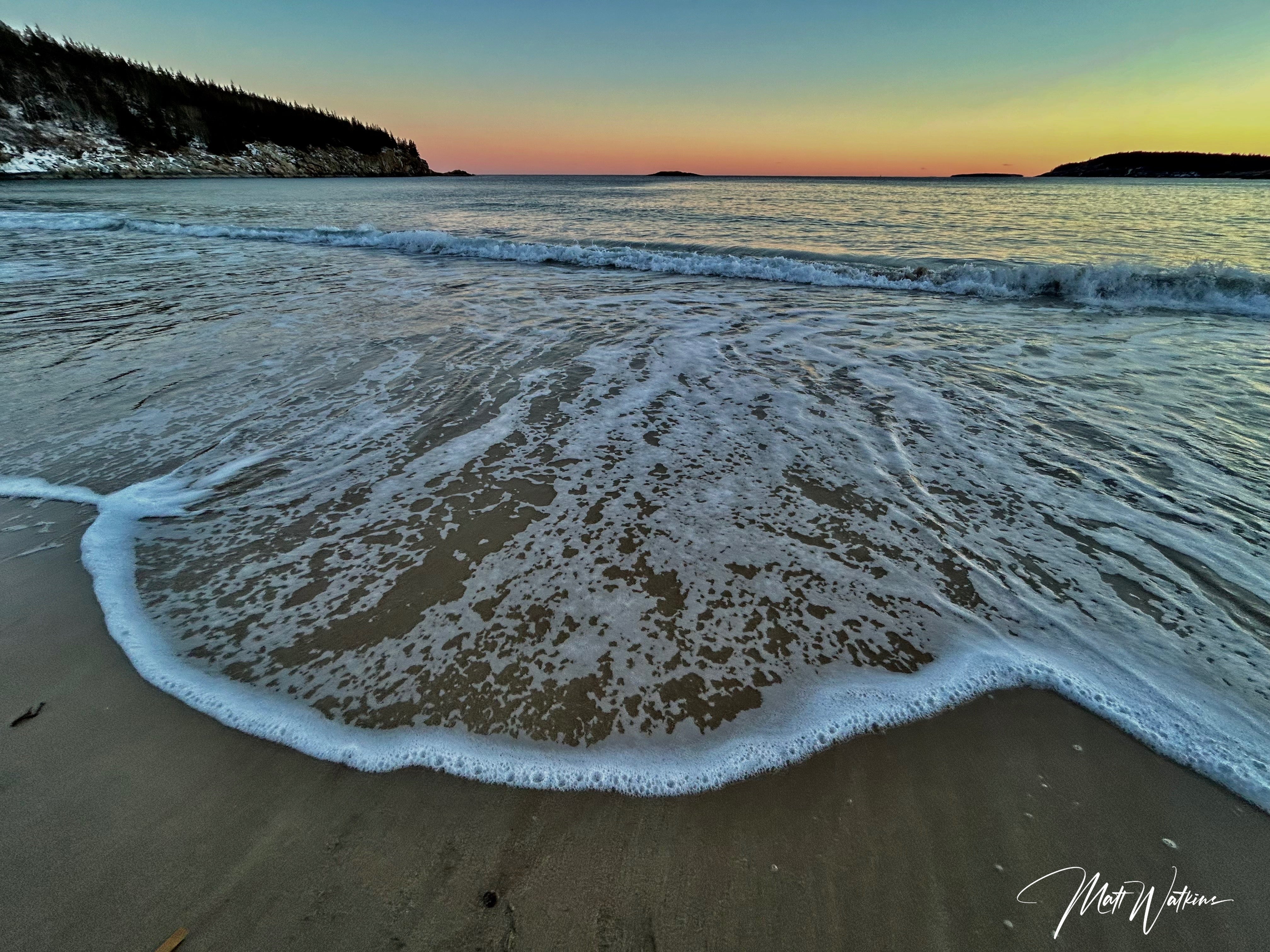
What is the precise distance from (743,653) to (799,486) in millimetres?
1615

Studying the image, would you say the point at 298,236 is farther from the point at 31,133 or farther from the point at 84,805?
the point at 31,133

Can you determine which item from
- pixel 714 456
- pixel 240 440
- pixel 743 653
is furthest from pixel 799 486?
pixel 240 440

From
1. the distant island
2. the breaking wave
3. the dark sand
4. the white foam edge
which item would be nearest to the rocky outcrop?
the distant island

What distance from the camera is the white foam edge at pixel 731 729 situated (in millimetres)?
1809

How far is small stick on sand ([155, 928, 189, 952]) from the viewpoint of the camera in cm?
133

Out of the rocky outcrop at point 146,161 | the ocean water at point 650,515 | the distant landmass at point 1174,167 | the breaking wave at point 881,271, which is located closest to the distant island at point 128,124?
the rocky outcrop at point 146,161

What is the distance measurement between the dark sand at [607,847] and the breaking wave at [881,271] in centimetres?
1078

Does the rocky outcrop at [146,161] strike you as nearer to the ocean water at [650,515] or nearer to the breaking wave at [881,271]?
the breaking wave at [881,271]

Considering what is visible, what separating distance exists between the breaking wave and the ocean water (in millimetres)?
441

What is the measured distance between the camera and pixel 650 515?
10.8 ft

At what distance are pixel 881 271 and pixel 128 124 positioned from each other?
9366 cm
